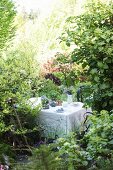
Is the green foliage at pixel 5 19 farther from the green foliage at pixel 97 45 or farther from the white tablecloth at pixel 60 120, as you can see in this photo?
the green foliage at pixel 97 45

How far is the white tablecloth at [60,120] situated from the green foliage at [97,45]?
2245 millimetres

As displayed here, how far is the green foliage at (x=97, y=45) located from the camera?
241 cm

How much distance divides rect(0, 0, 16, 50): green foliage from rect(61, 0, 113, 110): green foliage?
23.3 feet

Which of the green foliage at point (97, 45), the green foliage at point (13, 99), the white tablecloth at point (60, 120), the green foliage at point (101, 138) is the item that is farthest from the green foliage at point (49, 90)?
the green foliage at point (101, 138)

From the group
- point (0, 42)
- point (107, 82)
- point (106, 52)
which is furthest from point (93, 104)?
point (0, 42)

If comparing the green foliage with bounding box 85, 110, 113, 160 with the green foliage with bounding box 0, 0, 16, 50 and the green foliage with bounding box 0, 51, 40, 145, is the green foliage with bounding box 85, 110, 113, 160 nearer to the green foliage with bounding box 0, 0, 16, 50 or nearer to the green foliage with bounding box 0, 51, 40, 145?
the green foliage with bounding box 0, 51, 40, 145

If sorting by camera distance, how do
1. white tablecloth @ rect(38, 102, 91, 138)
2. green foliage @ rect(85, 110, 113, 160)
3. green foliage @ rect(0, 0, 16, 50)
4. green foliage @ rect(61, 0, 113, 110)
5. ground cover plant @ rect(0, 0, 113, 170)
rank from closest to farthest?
1. ground cover plant @ rect(0, 0, 113, 170)
2. green foliage @ rect(85, 110, 113, 160)
3. green foliage @ rect(61, 0, 113, 110)
4. white tablecloth @ rect(38, 102, 91, 138)
5. green foliage @ rect(0, 0, 16, 50)

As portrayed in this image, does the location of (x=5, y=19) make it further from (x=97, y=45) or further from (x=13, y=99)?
(x=97, y=45)

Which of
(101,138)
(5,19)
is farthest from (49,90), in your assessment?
(101,138)

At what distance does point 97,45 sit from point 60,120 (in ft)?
8.83

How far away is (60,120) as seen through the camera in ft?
16.1

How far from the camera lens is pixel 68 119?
486 cm

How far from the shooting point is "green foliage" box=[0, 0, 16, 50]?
31.8ft

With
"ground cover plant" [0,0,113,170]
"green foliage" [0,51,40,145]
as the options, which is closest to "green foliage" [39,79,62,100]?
"green foliage" [0,51,40,145]
